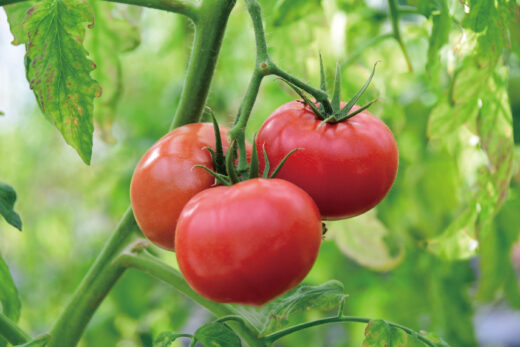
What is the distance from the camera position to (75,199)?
313cm

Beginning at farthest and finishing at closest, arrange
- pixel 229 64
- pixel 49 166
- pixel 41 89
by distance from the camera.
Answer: pixel 49 166
pixel 229 64
pixel 41 89

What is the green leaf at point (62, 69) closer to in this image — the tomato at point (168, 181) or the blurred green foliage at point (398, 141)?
the tomato at point (168, 181)

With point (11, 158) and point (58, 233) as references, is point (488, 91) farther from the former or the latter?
point (11, 158)

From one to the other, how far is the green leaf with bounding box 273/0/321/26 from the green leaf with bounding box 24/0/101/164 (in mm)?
354

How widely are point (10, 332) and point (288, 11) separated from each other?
554 millimetres

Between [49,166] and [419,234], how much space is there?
2016mm

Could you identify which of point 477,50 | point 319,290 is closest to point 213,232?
point 319,290

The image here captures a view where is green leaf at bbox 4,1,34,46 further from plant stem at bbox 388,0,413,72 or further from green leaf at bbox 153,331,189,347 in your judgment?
plant stem at bbox 388,0,413,72

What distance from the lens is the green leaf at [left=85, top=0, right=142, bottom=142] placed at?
0.94 m

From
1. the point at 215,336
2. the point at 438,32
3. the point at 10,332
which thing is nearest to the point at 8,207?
the point at 10,332

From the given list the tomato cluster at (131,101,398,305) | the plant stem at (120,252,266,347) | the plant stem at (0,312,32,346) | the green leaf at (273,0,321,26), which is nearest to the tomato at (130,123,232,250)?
the tomato cluster at (131,101,398,305)

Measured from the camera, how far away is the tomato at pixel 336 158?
1.79 ft

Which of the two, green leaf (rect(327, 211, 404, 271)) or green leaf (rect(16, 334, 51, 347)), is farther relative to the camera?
green leaf (rect(327, 211, 404, 271))

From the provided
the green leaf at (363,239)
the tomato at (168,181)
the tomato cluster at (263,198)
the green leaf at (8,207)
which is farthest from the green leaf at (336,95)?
the green leaf at (363,239)
